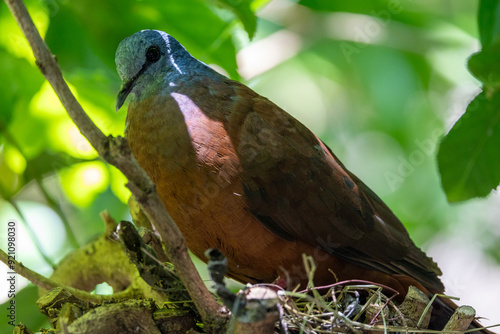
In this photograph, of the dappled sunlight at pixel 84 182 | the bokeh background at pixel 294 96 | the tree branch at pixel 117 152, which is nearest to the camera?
the tree branch at pixel 117 152

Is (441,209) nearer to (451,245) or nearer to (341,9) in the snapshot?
(451,245)

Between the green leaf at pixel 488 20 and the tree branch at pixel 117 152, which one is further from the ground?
the green leaf at pixel 488 20

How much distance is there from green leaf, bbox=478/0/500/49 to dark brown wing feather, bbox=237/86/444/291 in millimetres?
851

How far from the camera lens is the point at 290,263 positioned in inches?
100

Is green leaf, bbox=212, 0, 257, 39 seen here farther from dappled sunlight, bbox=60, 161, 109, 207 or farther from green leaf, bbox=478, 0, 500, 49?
dappled sunlight, bbox=60, 161, 109, 207

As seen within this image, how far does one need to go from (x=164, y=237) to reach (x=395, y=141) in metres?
3.77

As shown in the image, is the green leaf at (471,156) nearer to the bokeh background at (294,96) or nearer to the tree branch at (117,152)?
the bokeh background at (294,96)

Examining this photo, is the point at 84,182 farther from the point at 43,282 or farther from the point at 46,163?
the point at 43,282

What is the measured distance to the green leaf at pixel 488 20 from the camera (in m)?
2.33

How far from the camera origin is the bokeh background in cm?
301

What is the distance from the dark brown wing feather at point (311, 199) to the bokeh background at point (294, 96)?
1.40 ft

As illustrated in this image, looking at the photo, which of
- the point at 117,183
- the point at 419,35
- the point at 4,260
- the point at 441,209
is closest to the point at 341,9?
the point at 419,35

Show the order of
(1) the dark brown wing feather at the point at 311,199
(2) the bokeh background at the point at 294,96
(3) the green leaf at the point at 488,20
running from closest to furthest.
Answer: (3) the green leaf at the point at 488,20 < (1) the dark brown wing feather at the point at 311,199 < (2) the bokeh background at the point at 294,96

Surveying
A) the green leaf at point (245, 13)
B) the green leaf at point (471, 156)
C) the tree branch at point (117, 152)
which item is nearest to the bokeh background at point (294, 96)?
the green leaf at point (245, 13)
